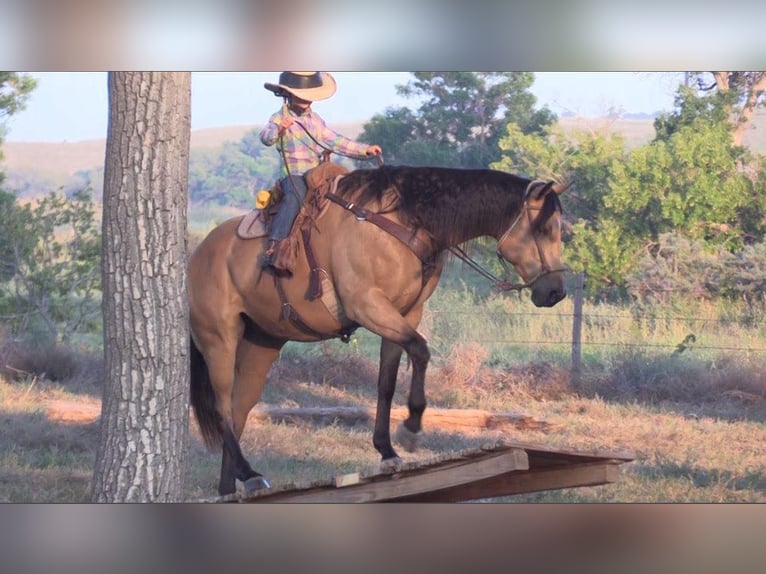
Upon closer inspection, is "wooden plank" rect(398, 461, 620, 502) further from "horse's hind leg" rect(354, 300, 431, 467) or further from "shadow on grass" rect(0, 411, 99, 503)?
"shadow on grass" rect(0, 411, 99, 503)

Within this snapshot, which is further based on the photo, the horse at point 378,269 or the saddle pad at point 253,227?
the saddle pad at point 253,227

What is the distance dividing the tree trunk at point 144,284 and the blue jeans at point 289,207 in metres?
0.93

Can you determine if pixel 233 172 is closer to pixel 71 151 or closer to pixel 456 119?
pixel 71 151

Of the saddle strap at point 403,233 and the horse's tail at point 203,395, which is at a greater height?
the saddle strap at point 403,233

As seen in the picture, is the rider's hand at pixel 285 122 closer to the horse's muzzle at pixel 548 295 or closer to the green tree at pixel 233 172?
the horse's muzzle at pixel 548 295

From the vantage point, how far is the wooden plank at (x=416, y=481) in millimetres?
6176

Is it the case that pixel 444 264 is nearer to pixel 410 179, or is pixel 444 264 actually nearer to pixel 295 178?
pixel 410 179

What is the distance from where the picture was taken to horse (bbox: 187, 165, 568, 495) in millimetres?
7910

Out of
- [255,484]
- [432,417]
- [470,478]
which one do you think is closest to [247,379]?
[255,484]

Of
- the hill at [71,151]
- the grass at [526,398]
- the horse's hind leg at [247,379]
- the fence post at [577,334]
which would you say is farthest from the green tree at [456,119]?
the horse's hind leg at [247,379]

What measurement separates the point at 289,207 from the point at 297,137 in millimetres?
488

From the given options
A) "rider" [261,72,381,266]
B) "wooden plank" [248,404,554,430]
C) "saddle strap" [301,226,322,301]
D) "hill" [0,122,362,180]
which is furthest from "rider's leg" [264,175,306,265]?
"hill" [0,122,362,180]

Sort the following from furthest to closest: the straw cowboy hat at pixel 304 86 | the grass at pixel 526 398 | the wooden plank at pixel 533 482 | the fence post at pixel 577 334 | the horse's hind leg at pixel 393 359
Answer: the fence post at pixel 577 334, the grass at pixel 526 398, the straw cowboy hat at pixel 304 86, the horse's hind leg at pixel 393 359, the wooden plank at pixel 533 482

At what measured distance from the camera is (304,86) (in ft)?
27.4
